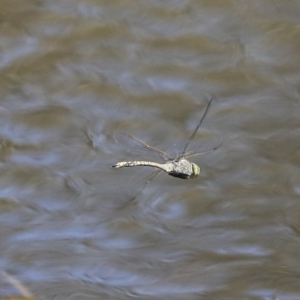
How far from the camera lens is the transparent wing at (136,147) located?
2.77 meters

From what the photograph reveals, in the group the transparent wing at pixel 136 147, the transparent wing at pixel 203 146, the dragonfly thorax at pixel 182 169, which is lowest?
the transparent wing at pixel 136 147

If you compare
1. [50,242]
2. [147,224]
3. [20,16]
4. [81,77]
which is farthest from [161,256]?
[20,16]

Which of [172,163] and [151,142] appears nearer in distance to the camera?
[172,163]

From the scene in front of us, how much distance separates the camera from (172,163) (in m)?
2.64

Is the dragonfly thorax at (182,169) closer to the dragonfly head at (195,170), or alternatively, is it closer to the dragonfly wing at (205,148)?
the dragonfly head at (195,170)

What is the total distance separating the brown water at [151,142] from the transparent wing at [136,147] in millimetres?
25

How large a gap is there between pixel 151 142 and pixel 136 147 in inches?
2.0

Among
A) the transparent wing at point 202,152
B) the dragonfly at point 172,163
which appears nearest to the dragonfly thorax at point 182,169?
the dragonfly at point 172,163

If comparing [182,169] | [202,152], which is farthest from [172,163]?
[202,152]

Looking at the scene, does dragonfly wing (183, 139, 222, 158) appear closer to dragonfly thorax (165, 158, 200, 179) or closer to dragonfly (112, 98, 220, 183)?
dragonfly (112, 98, 220, 183)

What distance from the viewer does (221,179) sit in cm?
271

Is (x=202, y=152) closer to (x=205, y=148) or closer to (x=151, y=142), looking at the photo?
(x=205, y=148)

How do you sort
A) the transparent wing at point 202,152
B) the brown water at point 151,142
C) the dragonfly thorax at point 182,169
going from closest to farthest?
1. the brown water at point 151,142
2. the dragonfly thorax at point 182,169
3. the transparent wing at point 202,152

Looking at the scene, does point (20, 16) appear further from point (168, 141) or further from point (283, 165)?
point (283, 165)
